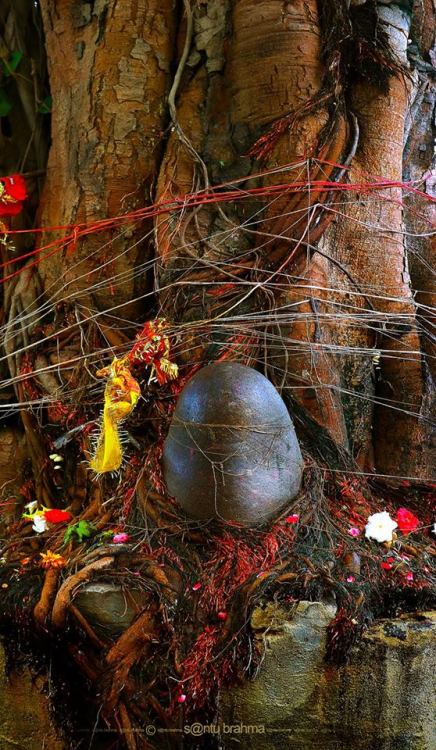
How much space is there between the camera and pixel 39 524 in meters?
2.48

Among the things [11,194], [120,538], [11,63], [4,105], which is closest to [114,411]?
[120,538]

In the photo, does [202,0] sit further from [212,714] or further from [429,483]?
[212,714]

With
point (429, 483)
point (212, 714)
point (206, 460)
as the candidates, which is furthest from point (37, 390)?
point (429, 483)

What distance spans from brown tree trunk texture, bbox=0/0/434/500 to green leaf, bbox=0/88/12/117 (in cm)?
42

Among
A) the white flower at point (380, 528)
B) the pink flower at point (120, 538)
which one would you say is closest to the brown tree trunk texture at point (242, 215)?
the white flower at point (380, 528)

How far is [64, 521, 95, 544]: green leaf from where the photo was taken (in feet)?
7.59

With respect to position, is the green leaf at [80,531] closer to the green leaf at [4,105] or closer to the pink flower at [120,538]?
the pink flower at [120,538]

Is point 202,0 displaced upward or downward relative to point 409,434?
upward

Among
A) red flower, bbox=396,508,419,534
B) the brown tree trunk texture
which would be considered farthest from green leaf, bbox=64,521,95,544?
red flower, bbox=396,508,419,534

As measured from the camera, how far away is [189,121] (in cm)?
282

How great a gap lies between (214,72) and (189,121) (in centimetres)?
21

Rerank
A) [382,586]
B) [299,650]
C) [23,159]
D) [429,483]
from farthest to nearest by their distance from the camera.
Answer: [23,159] → [429,483] → [382,586] → [299,650]

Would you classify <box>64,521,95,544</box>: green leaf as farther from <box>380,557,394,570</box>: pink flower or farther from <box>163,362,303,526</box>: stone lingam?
<box>380,557,394,570</box>: pink flower

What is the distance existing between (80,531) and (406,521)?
3.70 ft
